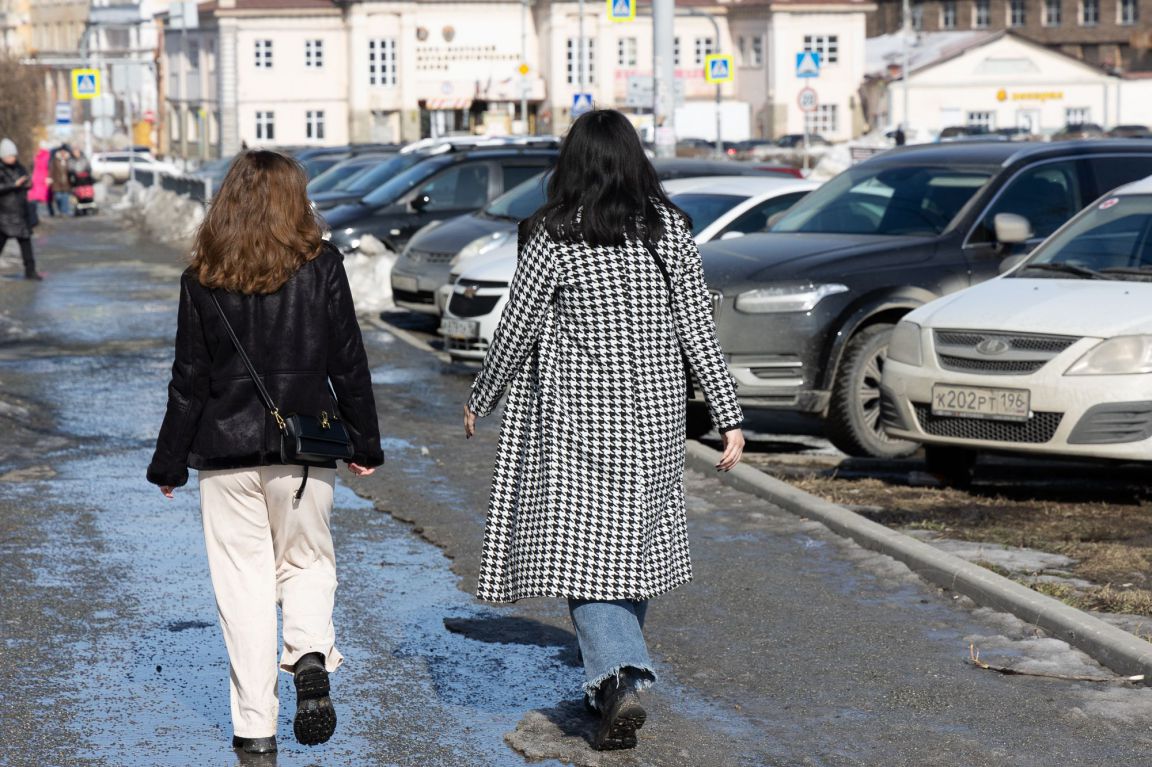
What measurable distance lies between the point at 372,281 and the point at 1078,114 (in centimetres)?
7994

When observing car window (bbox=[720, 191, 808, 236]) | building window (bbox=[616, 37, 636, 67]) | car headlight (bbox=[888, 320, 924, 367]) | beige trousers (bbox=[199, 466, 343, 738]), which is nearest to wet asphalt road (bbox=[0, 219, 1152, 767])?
beige trousers (bbox=[199, 466, 343, 738])

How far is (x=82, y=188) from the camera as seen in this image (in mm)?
45719

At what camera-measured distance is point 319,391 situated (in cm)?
516

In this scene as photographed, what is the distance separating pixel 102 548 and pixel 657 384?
12.4 feet

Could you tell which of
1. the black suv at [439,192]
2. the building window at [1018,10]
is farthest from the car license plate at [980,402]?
the building window at [1018,10]

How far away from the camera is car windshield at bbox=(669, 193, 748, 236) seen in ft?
45.8

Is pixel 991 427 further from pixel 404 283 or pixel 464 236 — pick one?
pixel 404 283

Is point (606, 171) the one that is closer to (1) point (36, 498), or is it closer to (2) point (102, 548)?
(2) point (102, 548)

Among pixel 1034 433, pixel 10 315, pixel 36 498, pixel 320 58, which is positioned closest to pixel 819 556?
pixel 1034 433

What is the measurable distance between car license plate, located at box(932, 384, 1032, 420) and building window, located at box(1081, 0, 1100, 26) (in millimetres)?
105353

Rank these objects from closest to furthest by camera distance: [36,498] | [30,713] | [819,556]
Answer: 1. [30,713]
2. [819,556]
3. [36,498]

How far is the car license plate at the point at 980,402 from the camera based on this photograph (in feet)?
28.2

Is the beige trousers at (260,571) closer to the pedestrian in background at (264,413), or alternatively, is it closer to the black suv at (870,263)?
the pedestrian in background at (264,413)

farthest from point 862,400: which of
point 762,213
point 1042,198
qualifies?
point 762,213
